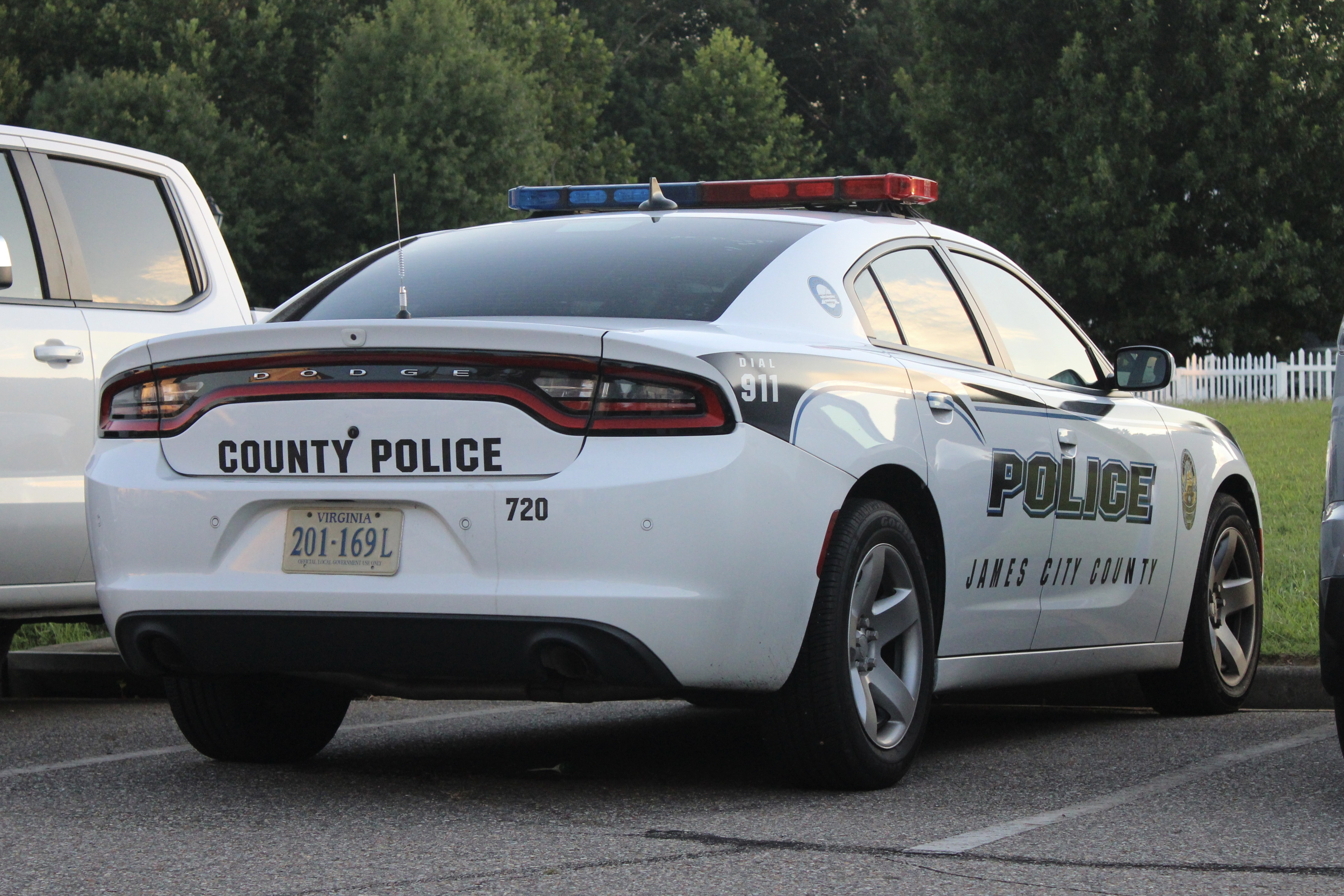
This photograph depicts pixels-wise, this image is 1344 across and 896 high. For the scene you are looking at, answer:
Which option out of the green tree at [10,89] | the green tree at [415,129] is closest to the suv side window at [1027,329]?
the green tree at [415,129]

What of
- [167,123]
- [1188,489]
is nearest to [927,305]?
[1188,489]

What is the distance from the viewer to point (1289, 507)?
39.8 ft

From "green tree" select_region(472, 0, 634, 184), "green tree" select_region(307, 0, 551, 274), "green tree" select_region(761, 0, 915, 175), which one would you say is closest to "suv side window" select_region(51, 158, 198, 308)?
"green tree" select_region(307, 0, 551, 274)

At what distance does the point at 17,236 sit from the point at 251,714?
2300 millimetres

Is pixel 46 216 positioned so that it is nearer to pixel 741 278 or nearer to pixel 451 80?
pixel 741 278

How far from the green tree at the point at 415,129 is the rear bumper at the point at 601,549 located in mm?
43242

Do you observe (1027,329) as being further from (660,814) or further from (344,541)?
(344,541)

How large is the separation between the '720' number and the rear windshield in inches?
27.0

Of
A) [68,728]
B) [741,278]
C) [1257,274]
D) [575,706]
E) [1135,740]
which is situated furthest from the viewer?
[1257,274]

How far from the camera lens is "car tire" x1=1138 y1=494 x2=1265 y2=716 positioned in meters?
6.55

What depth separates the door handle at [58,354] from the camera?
6281 mm

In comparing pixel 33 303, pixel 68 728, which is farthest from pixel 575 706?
pixel 33 303

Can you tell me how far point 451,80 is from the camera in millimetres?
48625

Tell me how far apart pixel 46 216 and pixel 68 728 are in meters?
1.84
